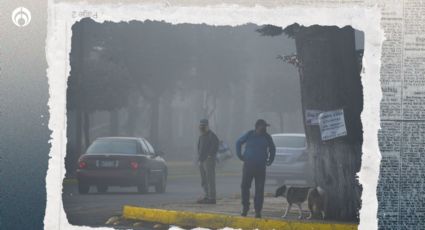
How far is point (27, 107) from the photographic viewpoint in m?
10.5

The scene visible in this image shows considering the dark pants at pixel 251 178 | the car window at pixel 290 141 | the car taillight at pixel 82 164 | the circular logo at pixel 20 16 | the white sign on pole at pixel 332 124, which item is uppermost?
the circular logo at pixel 20 16

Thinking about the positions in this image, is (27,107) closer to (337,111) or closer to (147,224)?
(147,224)

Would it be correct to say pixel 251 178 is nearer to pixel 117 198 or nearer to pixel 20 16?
pixel 117 198

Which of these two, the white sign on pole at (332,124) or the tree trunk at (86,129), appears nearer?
the tree trunk at (86,129)

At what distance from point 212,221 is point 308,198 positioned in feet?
4.08

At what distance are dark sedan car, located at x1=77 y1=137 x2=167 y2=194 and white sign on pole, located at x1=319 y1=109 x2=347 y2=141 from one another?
1858 millimetres

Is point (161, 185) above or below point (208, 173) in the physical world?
below

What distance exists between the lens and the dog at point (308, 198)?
12.3 metres

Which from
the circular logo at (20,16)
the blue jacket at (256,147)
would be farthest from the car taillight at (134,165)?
the circular logo at (20,16)

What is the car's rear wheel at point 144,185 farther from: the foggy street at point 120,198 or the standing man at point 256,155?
the standing man at point 256,155

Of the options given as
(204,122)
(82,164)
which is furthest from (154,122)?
(82,164)

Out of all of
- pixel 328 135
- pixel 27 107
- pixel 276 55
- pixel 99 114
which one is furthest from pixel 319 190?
pixel 27 107

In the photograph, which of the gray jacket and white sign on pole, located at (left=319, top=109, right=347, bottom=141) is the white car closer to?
the gray jacket

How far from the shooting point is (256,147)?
1253 centimetres
